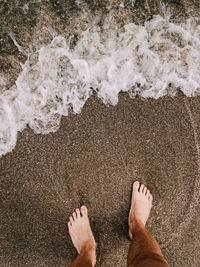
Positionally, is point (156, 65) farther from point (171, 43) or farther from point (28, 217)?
point (28, 217)

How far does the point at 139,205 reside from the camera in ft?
6.97

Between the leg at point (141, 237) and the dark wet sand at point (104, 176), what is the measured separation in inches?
3.5

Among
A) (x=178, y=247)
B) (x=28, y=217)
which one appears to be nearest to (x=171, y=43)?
(x=178, y=247)

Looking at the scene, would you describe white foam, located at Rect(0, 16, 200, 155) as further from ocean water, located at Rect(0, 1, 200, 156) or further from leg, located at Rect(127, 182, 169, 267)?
leg, located at Rect(127, 182, 169, 267)

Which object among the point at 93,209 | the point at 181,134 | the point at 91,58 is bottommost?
the point at 93,209

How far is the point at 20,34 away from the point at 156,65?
123 cm

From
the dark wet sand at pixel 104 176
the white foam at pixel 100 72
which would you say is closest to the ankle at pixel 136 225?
the dark wet sand at pixel 104 176

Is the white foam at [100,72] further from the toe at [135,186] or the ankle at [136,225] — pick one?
the ankle at [136,225]

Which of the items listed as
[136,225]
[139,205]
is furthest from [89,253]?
[139,205]

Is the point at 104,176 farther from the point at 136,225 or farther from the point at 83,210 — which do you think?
the point at 136,225

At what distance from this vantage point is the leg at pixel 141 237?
1.78 metres

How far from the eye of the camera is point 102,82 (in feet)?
7.04

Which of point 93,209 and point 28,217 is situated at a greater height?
point 93,209

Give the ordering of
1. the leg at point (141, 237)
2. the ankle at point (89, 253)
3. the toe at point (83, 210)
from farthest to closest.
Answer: the toe at point (83, 210)
the ankle at point (89, 253)
the leg at point (141, 237)
